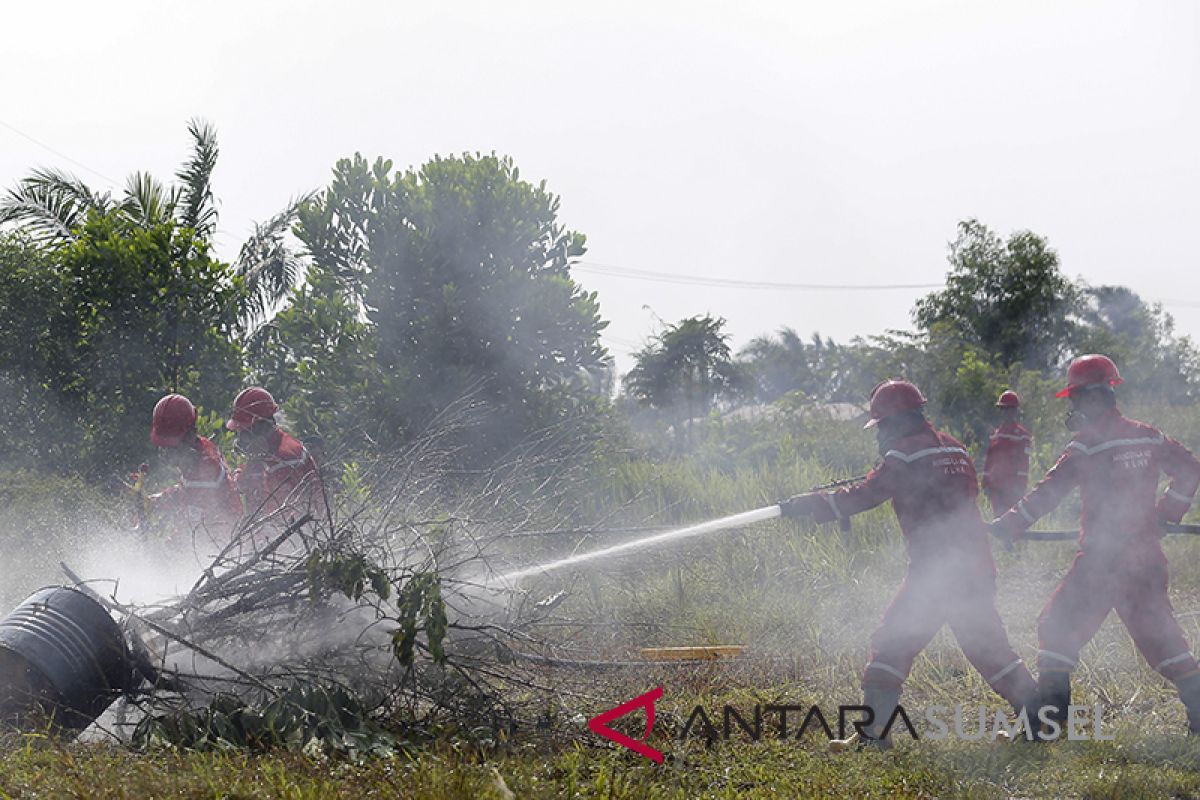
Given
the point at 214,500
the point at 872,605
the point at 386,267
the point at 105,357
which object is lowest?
the point at 872,605

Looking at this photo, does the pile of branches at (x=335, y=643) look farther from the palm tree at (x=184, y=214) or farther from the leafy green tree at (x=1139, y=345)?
the leafy green tree at (x=1139, y=345)

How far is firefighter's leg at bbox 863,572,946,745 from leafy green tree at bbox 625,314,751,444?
2037 cm

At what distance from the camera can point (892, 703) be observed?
17.0ft

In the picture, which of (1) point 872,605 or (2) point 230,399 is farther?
(2) point 230,399

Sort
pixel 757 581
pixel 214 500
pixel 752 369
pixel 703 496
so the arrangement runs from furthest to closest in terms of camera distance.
Result: pixel 752 369
pixel 703 496
pixel 757 581
pixel 214 500

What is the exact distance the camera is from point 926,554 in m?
5.35

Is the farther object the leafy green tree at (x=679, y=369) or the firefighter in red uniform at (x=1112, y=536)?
the leafy green tree at (x=679, y=369)

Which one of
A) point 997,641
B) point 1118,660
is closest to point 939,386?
point 1118,660

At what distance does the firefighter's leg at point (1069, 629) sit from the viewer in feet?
17.1

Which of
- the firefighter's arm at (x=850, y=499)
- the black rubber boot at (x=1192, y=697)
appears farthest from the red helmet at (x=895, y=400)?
the black rubber boot at (x=1192, y=697)

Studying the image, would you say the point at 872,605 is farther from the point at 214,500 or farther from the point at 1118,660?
the point at 214,500

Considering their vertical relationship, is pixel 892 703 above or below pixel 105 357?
below

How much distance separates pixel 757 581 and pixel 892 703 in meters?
3.35

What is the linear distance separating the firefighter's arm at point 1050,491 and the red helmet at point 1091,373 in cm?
35
